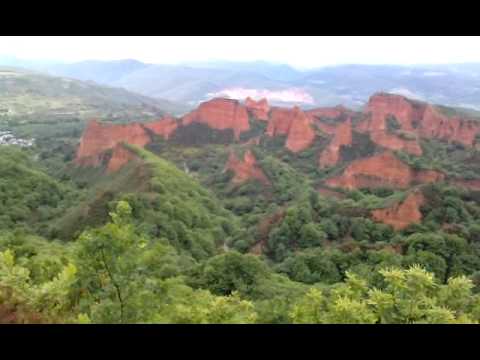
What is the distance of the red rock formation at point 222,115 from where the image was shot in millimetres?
70062

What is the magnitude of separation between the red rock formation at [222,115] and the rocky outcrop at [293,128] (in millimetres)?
7006

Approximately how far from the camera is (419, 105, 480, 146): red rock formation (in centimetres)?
6097

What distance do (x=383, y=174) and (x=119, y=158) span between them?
23.9m

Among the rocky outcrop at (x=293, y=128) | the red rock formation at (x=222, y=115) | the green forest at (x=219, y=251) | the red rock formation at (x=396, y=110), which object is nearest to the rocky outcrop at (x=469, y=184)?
the green forest at (x=219, y=251)

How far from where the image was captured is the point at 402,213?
32625 mm

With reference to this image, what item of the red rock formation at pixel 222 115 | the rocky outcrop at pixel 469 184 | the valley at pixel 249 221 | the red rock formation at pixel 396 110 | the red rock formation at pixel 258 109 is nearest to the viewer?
the valley at pixel 249 221

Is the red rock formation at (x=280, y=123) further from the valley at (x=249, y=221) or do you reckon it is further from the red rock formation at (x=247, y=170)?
the red rock formation at (x=247, y=170)

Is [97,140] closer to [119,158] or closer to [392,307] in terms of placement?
[119,158]

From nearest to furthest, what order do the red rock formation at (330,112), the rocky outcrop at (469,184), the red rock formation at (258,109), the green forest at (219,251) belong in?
the green forest at (219,251) → the rocky outcrop at (469,184) → the red rock formation at (258,109) → the red rock formation at (330,112)

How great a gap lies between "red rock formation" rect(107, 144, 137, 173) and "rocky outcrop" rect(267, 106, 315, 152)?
21.9 m

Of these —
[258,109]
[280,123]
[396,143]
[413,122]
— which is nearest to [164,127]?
[280,123]
